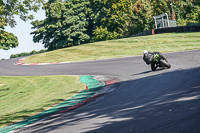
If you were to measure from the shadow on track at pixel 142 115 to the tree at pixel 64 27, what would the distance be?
52.4 metres

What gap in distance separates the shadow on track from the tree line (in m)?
44.1

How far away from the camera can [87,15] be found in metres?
68.6

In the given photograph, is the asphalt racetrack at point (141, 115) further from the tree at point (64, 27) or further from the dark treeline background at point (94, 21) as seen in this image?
the tree at point (64, 27)

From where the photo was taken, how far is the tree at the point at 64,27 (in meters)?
59.2

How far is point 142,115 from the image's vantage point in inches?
209

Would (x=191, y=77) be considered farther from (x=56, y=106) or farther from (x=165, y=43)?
(x=165, y=43)

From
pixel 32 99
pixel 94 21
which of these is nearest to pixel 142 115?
pixel 32 99

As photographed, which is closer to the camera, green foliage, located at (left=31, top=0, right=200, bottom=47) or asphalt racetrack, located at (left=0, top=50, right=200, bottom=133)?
asphalt racetrack, located at (left=0, top=50, right=200, bottom=133)

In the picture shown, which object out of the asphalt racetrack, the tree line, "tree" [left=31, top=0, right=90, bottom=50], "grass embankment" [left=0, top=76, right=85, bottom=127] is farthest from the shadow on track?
"tree" [left=31, top=0, right=90, bottom=50]

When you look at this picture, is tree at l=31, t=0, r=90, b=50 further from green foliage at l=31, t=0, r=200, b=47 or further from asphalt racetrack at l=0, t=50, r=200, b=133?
asphalt racetrack at l=0, t=50, r=200, b=133

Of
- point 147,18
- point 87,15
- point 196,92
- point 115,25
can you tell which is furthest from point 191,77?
point 87,15

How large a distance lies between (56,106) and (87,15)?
61.9m

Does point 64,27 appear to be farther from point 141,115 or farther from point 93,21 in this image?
point 141,115

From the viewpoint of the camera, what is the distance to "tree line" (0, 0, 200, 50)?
49409 millimetres
